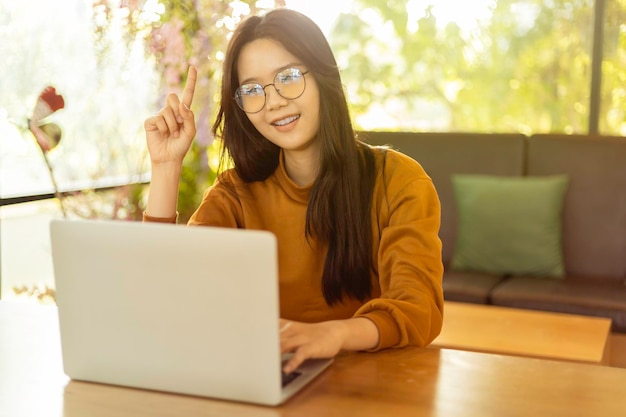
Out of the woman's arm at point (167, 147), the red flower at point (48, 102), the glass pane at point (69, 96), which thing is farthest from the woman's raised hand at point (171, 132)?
the glass pane at point (69, 96)

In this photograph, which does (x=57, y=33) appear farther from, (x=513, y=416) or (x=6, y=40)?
(x=513, y=416)

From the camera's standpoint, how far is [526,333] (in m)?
2.75

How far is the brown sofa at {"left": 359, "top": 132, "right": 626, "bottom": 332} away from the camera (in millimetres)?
3250

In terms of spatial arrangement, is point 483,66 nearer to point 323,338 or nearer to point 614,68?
point 614,68

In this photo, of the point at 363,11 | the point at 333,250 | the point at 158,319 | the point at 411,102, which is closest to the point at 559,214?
the point at 411,102

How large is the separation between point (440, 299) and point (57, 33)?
282 cm

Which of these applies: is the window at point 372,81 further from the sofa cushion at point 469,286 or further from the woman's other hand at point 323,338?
the woman's other hand at point 323,338

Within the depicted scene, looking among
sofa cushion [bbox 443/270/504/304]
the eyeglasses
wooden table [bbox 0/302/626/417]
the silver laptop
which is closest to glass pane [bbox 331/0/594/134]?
sofa cushion [bbox 443/270/504/304]

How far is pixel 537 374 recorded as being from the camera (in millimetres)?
1210

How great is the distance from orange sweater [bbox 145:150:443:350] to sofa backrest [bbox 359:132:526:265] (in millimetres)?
2046

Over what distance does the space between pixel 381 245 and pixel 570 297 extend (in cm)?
191

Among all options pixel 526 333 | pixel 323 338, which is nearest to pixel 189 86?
pixel 323 338

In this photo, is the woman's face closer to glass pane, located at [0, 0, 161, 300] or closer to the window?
the window

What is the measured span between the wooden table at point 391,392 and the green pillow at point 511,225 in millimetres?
2315
